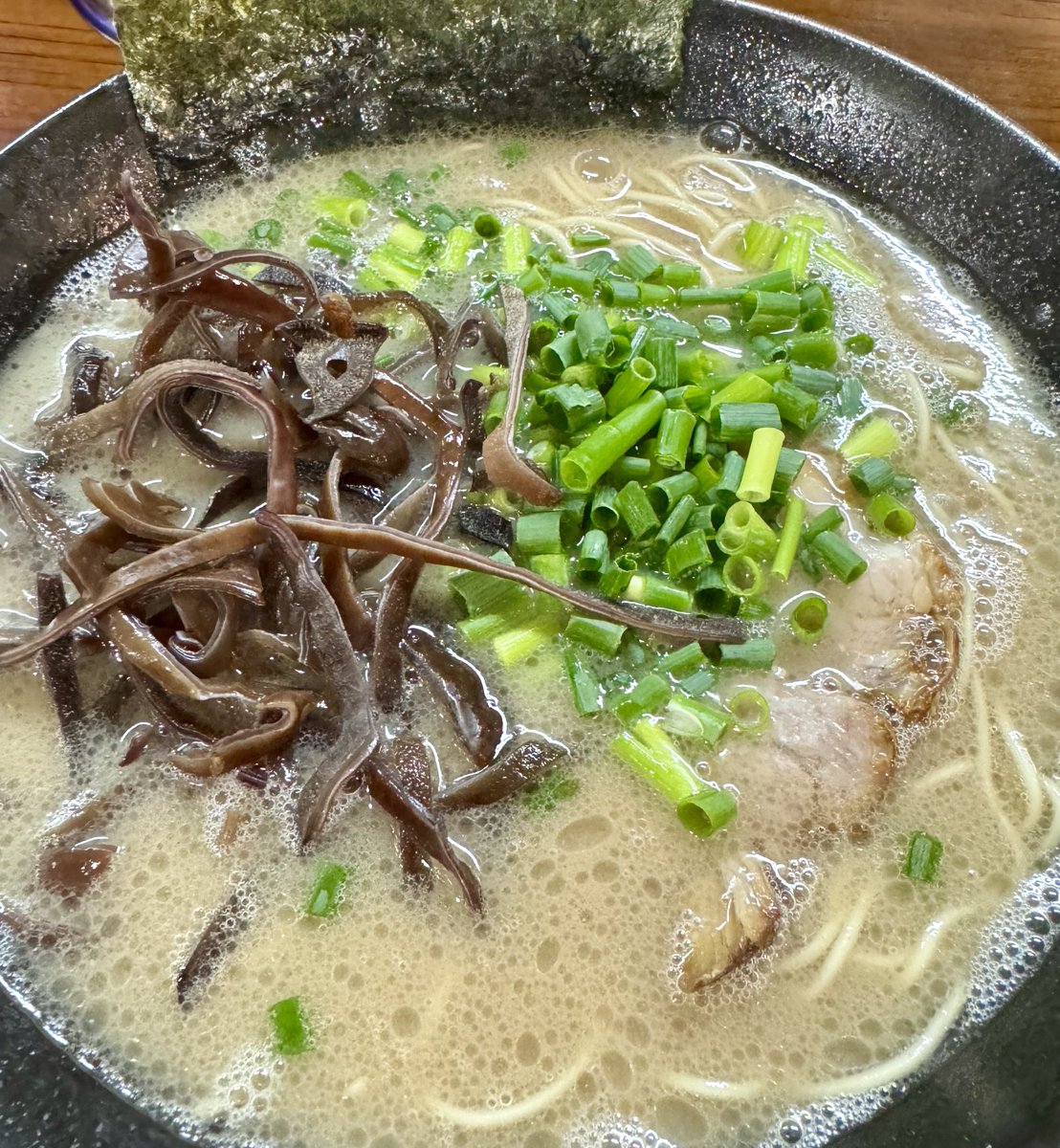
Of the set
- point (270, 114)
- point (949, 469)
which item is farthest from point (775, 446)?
point (270, 114)

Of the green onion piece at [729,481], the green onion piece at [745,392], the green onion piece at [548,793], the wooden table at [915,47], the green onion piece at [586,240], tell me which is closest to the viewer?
the green onion piece at [548,793]

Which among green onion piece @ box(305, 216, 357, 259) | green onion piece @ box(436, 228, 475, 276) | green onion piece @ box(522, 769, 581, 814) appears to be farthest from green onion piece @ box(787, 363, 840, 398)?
green onion piece @ box(305, 216, 357, 259)

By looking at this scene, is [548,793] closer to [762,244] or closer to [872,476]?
[872,476]

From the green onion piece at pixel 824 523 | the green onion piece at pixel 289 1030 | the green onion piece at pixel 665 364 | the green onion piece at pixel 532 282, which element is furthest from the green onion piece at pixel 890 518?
the green onion piece at pixel 289 1030

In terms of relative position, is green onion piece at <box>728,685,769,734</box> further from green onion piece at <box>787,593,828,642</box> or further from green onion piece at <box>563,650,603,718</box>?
green onion piece at <box>563,650,603,718</box>

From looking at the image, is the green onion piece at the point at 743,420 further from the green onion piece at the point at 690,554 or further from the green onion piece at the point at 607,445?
the green onion piece at the point at 690,554

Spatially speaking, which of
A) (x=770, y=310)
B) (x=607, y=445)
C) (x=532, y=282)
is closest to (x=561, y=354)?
(x=607, y=445)
